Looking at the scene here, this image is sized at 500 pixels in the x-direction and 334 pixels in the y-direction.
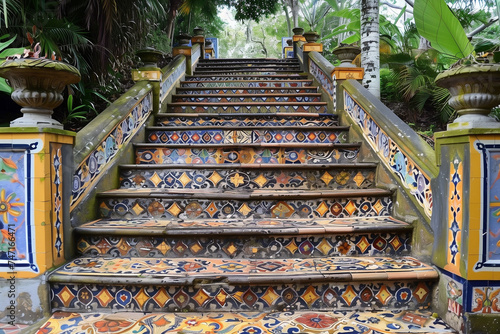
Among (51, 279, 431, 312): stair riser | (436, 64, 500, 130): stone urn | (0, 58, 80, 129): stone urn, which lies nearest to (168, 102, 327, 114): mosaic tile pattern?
(0, 58, 80, 129): stone urn

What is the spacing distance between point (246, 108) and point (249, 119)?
0.52 metres

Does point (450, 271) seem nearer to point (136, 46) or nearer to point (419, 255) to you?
point (419, 255)

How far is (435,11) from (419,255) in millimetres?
2535

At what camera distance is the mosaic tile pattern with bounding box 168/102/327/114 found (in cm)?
446

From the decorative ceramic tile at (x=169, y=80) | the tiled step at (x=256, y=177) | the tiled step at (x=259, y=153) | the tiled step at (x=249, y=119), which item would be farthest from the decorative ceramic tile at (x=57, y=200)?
the decorative ceramic tile at (x=169, y=80)

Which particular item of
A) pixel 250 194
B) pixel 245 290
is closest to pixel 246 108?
→ pixel 250 194

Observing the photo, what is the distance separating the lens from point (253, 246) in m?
2.33

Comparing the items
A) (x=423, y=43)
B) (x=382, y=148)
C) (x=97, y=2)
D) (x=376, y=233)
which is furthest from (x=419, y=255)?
(x=423, y=43)

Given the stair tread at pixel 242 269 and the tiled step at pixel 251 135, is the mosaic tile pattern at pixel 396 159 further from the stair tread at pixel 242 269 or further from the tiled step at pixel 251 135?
the stair tread at pixel 242 269

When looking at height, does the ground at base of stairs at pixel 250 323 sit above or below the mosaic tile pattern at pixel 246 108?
below

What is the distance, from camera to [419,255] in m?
2.22

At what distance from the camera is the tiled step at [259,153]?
10.8ft

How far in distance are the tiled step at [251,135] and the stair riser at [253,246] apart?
1523 mm

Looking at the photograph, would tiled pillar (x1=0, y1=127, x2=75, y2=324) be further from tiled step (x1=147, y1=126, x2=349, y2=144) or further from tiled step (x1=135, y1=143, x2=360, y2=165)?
tiled step (x1=147, y1=126, x2=349, y2=144)
